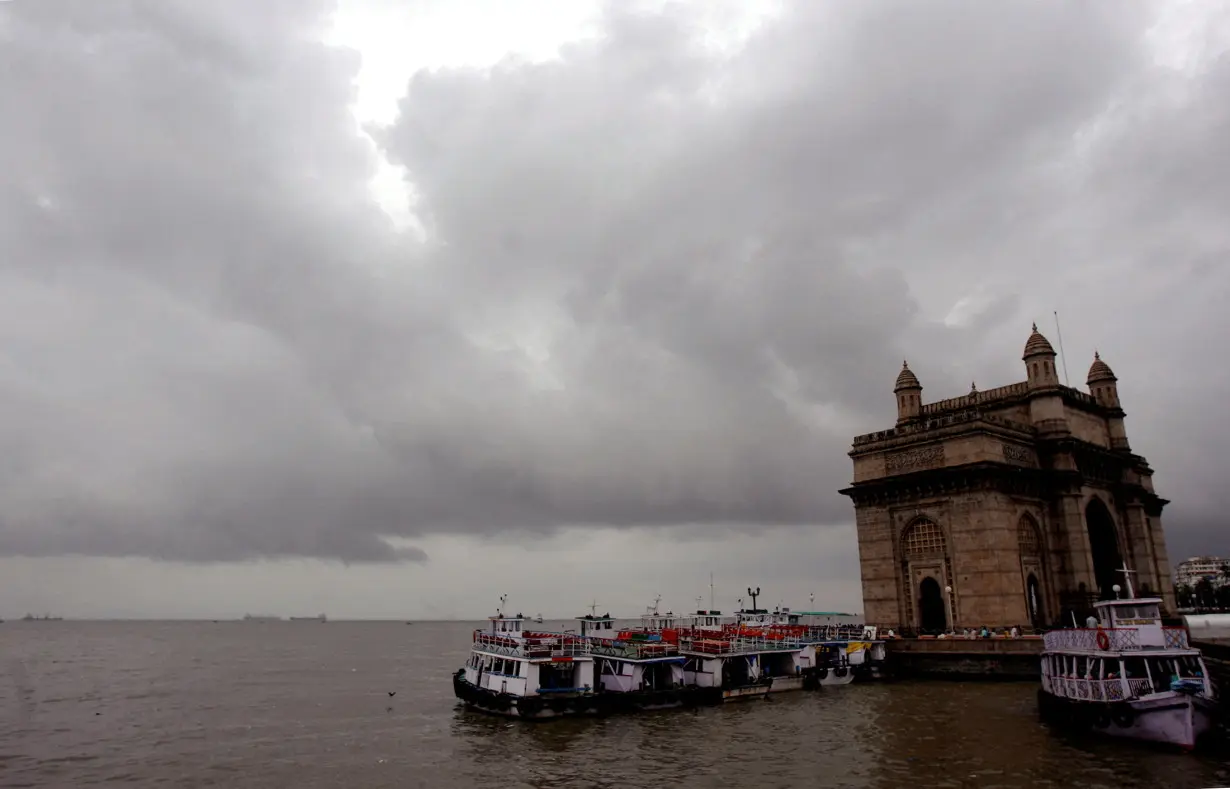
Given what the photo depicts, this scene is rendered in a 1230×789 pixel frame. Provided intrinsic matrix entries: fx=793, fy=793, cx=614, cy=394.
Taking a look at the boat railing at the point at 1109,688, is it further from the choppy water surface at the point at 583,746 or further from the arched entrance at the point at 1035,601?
the arched entrance at the point at 1035,601

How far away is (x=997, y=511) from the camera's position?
5228 cm

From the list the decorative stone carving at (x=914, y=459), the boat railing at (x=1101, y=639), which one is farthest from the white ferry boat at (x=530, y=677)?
the decorative stone carving at (x=914, y=459)

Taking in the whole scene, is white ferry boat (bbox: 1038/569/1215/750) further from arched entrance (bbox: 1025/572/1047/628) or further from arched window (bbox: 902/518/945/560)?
arched entrance (bbox: 1025/572/1047/628)

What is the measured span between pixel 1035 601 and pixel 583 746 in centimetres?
3767

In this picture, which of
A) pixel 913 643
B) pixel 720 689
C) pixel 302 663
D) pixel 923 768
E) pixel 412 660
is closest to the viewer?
pixel 923 768

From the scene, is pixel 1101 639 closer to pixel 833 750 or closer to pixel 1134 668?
pixel 1134 668

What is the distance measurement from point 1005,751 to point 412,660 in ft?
290

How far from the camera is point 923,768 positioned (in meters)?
26.8

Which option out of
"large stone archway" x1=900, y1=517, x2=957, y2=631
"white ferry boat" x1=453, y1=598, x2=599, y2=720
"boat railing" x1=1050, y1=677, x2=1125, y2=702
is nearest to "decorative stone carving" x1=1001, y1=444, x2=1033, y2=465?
"large stone archway" x1=900, y1=517, x2=957, y2=631

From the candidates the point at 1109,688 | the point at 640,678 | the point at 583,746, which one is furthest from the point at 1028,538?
the point at 583,746

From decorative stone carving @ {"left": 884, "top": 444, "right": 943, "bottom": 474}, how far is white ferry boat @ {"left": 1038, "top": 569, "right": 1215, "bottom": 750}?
2323cm

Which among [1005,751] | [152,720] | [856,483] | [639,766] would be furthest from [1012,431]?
[152,720]

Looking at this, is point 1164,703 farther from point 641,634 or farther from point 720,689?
point 641,634

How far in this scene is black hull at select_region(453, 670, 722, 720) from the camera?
37406 millimetres
